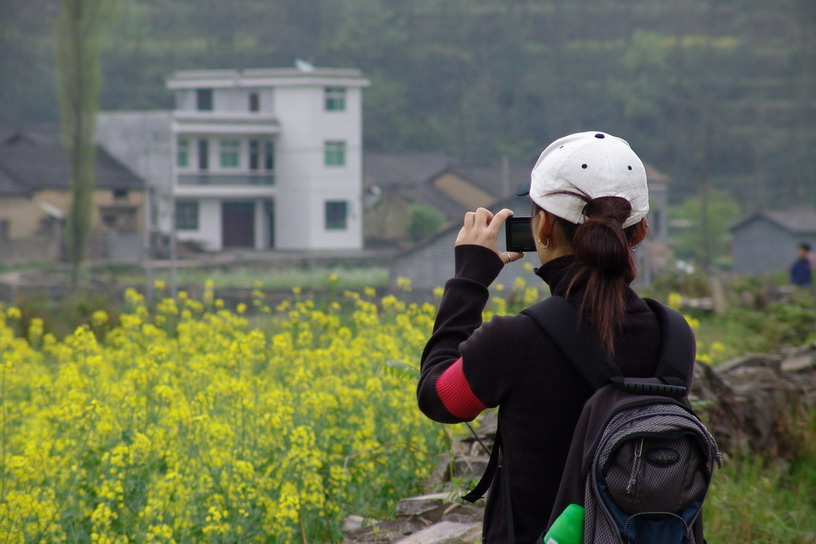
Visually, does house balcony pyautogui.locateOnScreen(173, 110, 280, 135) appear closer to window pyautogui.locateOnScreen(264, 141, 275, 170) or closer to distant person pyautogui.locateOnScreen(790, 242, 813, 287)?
window pyautogui.locateOnScreen(264, 141, 275, 170)

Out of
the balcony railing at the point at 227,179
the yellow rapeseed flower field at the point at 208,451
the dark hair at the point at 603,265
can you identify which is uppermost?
the balcony railing at the point at 227,179

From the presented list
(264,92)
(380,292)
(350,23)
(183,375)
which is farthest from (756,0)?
(183,375)

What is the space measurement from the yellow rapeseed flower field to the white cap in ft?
5.38

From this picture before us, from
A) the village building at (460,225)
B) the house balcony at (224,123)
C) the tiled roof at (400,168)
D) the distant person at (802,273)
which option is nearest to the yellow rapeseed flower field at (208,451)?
the village building at (460,225)

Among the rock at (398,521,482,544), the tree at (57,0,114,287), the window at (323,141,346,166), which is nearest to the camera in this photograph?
the rock at (398,521,482,544)

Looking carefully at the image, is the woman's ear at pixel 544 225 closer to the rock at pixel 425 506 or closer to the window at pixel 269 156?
the rock at pixel 425 506

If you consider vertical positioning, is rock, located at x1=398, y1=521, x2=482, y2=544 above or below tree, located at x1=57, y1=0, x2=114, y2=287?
below

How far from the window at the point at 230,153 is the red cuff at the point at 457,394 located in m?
48.8

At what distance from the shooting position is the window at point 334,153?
49.9 m

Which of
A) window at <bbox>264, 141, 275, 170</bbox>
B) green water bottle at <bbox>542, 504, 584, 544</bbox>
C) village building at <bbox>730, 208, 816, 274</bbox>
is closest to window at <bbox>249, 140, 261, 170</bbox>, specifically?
window at <bbox>264, 141, 275, 170</bbox>

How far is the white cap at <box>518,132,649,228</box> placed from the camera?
7.10 feet

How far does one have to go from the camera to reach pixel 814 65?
75.7m

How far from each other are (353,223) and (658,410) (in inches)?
1853

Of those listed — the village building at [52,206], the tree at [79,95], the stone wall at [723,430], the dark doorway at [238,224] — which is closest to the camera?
the stone wall at [723,430]
